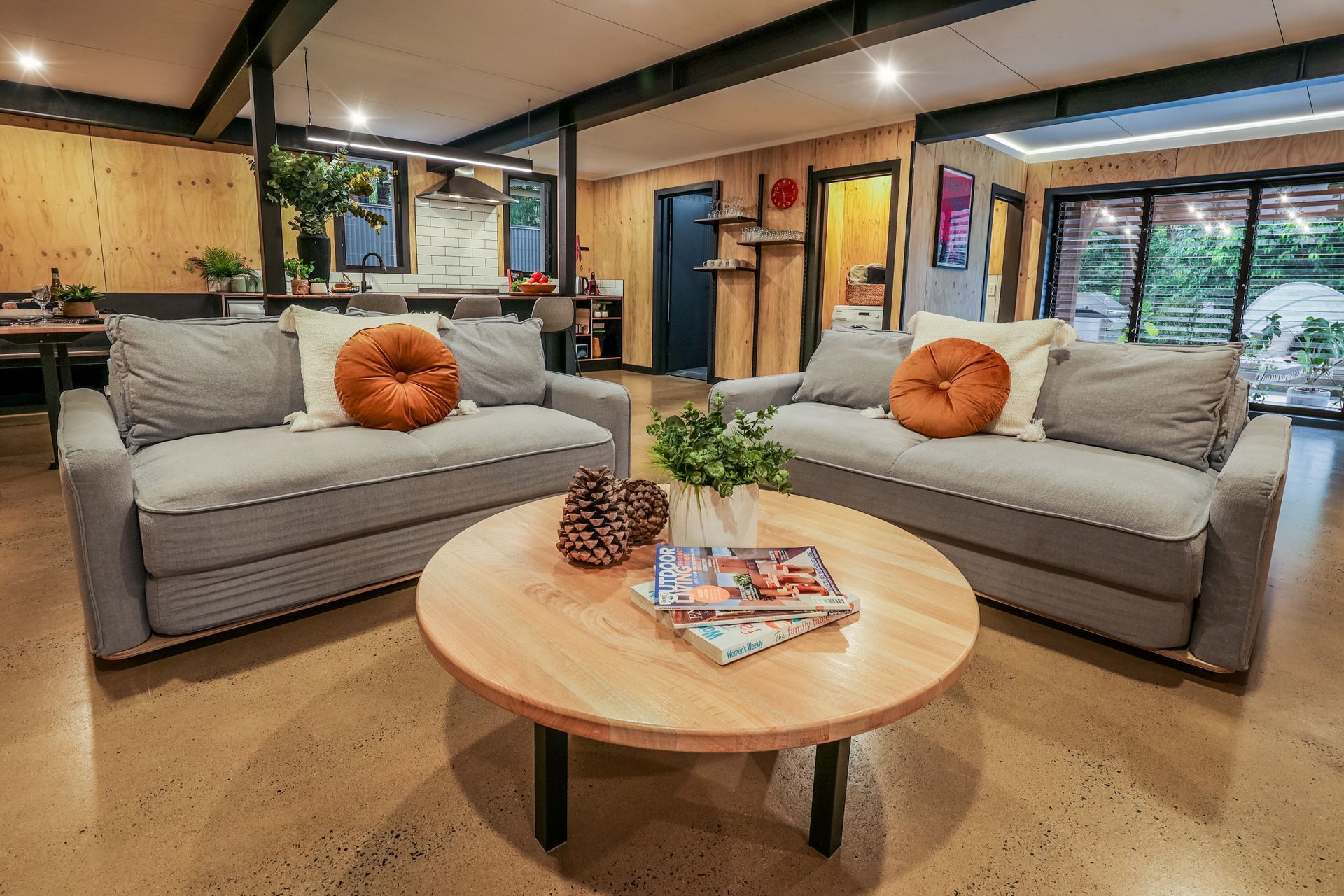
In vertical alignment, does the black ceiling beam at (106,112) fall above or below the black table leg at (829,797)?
above

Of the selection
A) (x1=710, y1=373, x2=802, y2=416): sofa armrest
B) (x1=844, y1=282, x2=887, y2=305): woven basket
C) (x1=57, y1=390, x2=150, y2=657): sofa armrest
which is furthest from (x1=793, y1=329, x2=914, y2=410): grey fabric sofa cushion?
(x1=844, y1=282, x2=887, y2=305): woven basket

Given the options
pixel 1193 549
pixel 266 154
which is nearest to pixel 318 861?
pixel 1193 549

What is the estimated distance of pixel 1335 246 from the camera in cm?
579

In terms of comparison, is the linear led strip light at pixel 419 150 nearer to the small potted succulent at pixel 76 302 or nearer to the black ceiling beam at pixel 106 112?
the black ceiling beam at pixel 106 112

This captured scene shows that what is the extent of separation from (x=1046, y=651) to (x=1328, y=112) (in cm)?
594

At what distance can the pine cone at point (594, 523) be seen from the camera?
143 centimetres

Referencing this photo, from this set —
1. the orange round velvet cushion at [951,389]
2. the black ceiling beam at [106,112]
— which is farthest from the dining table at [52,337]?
the orange round velvet cushion at [951,389]

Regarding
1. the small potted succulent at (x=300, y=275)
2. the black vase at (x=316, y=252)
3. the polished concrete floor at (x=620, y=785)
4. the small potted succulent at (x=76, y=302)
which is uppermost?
the black vase at (x=316, y=252)

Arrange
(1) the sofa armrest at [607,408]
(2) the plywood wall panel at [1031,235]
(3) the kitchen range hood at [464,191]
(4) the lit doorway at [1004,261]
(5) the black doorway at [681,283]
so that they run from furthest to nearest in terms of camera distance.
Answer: (5) the black doorway at [681,283]
(4) the lit doorway at [1004,261]
(2) the plywood wall panel at [1031,235]
(3) the kitchen range hood at [464,191]
(1) the sofa armrest at [607,408]

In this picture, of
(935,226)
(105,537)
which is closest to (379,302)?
(105,537)

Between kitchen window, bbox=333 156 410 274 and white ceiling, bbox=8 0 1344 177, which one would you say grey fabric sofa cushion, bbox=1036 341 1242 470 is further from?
kitchen window, bbox=333 156 410 274

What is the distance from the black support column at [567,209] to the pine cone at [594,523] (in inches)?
186

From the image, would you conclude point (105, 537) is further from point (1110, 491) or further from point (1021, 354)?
point (1021, 354)

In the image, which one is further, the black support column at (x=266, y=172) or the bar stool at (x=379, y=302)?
the bar stool at (x=379, y=302)
